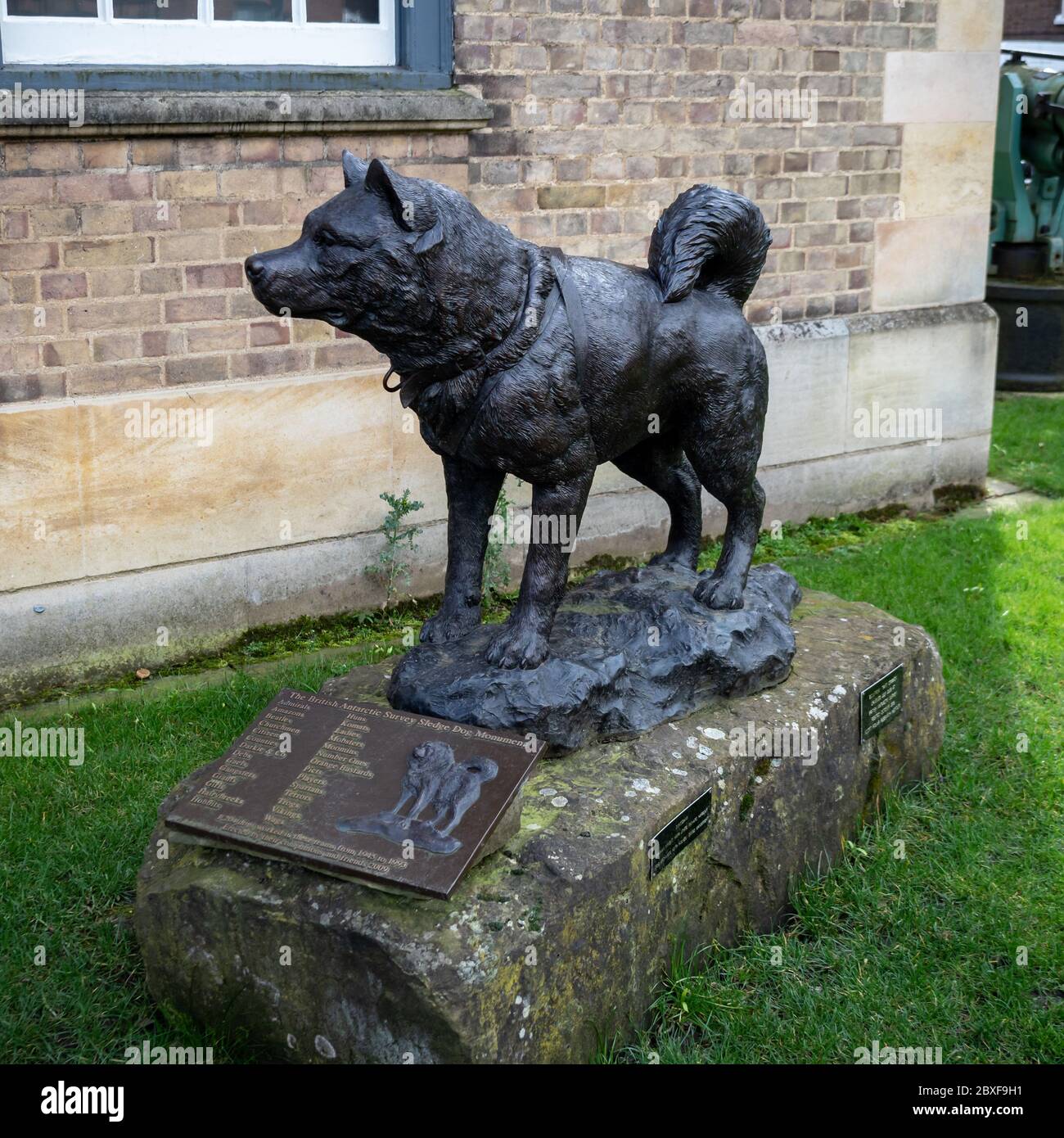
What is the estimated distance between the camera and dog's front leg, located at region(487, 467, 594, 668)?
3816 millimetres

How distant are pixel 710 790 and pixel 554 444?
1.07 m

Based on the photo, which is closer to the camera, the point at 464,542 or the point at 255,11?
the point at 464,542

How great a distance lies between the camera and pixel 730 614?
14.1 feet

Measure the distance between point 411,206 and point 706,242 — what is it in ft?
3.31

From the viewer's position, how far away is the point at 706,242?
394cm

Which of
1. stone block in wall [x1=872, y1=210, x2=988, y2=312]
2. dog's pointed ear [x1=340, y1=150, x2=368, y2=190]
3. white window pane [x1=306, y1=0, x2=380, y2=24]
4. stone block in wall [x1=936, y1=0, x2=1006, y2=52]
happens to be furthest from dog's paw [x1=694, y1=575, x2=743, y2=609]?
stone block in wall [x1=936, y1=0, x2=1006, y2=52]

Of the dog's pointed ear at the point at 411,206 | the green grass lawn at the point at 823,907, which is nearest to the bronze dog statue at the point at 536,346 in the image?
the dog's pointed ear at the point at 411,206

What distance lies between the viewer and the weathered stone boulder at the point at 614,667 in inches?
150

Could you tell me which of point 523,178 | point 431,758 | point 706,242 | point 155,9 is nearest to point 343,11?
point 155,9

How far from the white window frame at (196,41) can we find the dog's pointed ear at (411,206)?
279 centimetres

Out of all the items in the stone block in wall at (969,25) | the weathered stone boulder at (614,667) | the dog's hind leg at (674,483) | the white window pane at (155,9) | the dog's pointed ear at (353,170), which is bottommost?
the weathered stone boulder at (614,667)

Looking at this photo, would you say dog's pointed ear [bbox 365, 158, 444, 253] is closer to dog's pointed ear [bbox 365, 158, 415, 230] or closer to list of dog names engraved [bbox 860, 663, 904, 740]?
dog's pointed ear [bbox 365, 158, 415, 230]

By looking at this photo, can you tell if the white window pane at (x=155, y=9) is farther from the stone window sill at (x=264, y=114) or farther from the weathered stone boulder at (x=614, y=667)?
the weathered stone boulder at (x=614, y=667)

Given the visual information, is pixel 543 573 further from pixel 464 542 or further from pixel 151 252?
pixel 151 252
